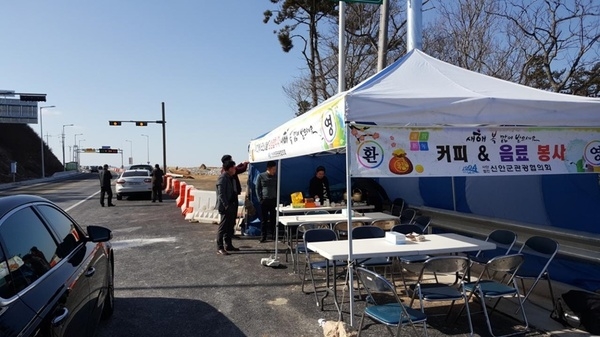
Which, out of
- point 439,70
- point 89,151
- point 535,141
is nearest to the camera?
point 535,141

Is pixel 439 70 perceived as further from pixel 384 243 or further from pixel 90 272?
pixel 90 272

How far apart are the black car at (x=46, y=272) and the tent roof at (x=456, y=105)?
8.49 feet

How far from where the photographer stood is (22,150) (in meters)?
65.9

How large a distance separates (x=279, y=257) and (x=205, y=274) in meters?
1.65

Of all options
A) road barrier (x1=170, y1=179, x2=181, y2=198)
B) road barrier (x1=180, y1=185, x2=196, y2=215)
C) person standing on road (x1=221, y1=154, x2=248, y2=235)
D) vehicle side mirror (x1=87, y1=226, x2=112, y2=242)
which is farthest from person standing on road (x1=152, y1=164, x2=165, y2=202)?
vehicle side mirror (x1=87, y1=226, x2=112, y2=242)

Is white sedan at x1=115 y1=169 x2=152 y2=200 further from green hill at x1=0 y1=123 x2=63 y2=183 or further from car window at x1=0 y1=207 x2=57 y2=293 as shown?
green hill at x1=0 y1=123 x2=63 y2=183

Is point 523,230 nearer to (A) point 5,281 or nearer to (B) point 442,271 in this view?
(B) point 442,271

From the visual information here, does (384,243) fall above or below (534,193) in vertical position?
below

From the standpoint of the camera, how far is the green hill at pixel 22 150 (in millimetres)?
58338

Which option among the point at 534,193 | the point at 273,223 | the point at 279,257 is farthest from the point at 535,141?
the point at 273,223

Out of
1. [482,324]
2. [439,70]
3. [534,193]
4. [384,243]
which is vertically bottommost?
[482,324]

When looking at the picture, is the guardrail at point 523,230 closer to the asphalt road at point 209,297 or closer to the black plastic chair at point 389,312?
the asphalt road at point 209,297

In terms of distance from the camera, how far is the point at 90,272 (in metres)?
3.54

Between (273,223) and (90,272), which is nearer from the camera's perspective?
(90,272)
